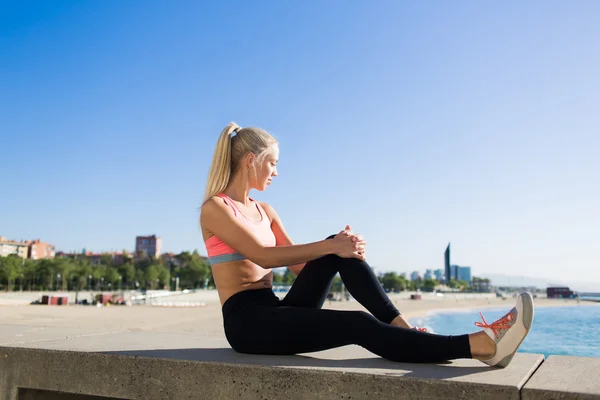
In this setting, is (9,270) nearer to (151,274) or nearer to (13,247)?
(151,274)

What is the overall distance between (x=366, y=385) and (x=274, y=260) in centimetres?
86

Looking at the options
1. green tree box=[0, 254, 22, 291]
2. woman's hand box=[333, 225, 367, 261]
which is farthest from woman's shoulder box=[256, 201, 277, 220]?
green tree box=[0, 254, 22, 291]

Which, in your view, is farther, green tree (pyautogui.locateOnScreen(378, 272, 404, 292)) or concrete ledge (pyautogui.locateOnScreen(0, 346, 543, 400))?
green tree (pyautogui.locateOnScreen(378, 272, 404, 292))

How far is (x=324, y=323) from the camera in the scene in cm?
234

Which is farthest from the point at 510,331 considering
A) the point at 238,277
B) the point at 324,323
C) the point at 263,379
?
the point at 238,277

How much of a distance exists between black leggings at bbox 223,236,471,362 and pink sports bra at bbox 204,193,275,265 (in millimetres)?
210

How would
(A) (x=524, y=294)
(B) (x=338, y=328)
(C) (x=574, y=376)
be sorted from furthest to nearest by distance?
(B) (x=338, y=328), (A) (x=524, y=294), (C) (x=574, y=376)

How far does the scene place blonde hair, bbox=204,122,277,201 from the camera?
295cm

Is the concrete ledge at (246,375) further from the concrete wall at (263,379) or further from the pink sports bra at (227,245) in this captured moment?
the pink sports bra at (227,245)

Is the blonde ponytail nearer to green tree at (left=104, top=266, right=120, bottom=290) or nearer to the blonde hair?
the blonde hair

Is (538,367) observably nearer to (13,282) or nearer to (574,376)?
(574,376)

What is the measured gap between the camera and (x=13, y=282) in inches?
3009

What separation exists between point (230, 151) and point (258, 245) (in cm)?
68

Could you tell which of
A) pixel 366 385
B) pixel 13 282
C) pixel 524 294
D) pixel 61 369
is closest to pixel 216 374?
pixel 366 385
